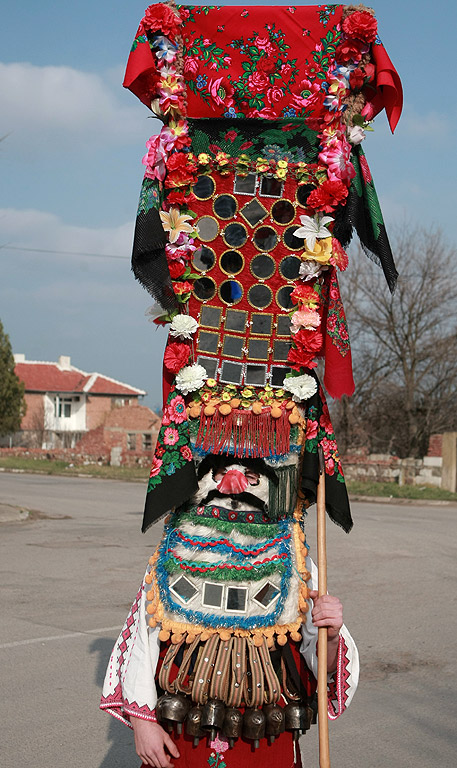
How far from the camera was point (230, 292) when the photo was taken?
2.84m

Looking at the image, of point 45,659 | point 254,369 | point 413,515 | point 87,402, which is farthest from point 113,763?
point 87,402

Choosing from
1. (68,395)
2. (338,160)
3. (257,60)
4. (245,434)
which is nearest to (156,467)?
(245,434)

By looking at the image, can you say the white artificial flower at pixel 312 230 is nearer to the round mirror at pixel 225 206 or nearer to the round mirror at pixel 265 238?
the round mirror at pixel 265 238

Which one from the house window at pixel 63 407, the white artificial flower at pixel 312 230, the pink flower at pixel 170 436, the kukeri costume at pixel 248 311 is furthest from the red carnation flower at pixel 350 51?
the house window at pixel 63 407

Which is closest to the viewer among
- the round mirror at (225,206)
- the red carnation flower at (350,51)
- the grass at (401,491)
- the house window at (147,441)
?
the red carnation flower at (350,51)

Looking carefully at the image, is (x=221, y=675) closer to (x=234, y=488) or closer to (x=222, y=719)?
(x=222, y=719)

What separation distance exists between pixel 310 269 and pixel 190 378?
0.54 meters

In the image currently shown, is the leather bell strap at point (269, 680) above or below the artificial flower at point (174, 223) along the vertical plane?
below

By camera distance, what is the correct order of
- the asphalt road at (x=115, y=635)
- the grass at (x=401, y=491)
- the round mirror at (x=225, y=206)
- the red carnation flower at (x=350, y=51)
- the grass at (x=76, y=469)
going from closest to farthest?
the red carnation flower at (x=350, y=51) → the round mirror at (x=225, y=206) → the asphalt road at (x=115, y=635) → the grass at (x=401, y=491) → the grass at (x=76, y=469)

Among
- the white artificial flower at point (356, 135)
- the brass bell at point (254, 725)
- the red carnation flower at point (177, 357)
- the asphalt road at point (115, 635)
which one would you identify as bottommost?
the asphalt road at point (115, 635)

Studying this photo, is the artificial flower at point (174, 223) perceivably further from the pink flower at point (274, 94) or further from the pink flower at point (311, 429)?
the pink flower at point (311, 429)

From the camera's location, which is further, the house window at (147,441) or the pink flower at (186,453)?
the house window at (147,441)

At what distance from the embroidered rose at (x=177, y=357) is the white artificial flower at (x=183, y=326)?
0.04 meters

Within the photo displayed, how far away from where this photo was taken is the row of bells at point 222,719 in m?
2.59
